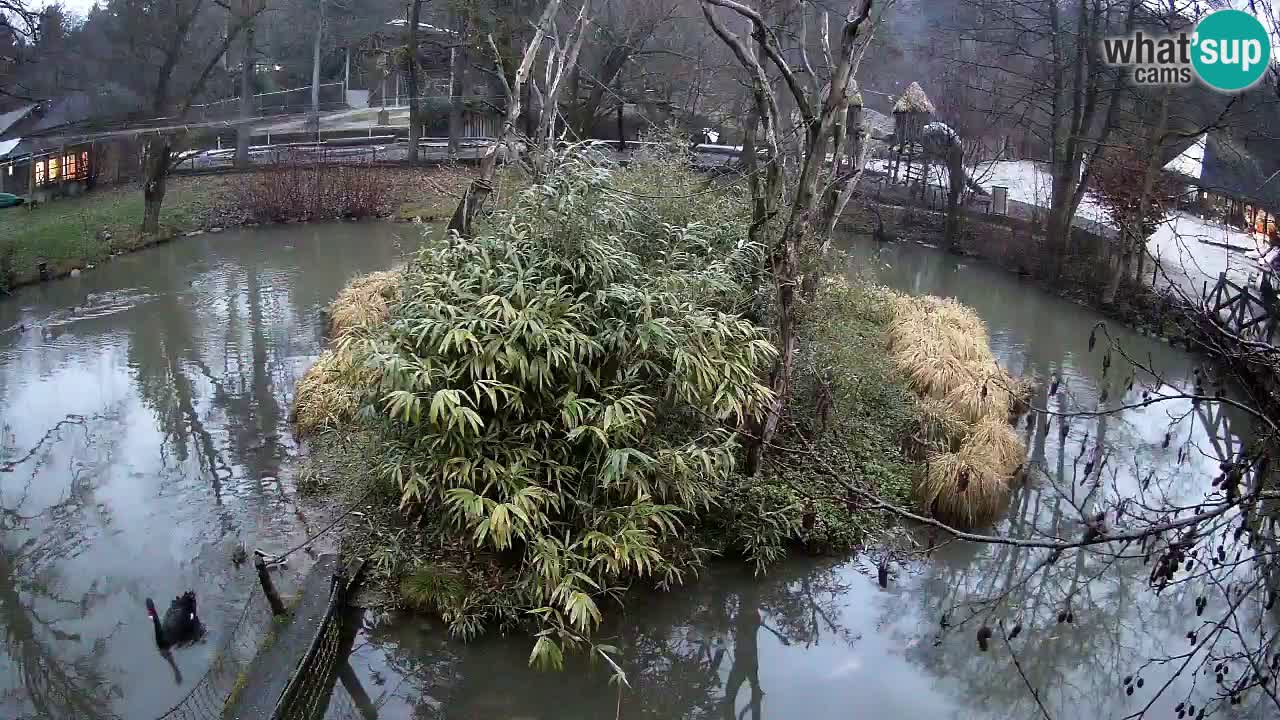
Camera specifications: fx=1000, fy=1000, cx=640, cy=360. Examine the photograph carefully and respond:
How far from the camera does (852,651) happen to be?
19.5 feet

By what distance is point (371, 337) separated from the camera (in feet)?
19.9

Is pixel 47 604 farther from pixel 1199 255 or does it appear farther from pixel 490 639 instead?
pixel 1199 255

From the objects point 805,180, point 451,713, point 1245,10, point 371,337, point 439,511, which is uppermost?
point 1245,10

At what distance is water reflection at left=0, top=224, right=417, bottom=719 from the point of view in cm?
576

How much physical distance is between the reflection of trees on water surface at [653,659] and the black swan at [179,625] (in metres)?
1.02

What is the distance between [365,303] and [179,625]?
542 centimetres

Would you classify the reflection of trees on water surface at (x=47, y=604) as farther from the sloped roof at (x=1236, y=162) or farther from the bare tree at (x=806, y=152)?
the sloped roof at (x=1236, y=162)

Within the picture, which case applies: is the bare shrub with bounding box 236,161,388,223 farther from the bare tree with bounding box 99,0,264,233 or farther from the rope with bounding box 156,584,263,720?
the rope with bounding box 156,584,263,720

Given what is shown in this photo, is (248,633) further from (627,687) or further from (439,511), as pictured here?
(627,687)

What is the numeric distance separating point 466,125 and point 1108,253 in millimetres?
15897

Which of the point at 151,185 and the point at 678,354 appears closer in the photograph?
the point at 678,354

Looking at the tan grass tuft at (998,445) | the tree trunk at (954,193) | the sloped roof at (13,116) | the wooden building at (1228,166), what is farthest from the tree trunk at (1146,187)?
the sloped roof at (13,116)

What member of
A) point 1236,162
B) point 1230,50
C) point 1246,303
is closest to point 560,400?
point 1246,303

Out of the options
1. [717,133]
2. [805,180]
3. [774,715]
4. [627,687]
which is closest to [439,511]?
[627,687]
